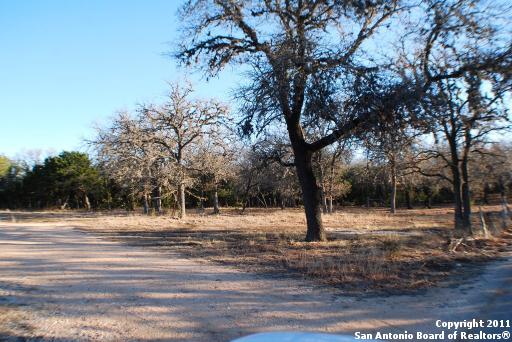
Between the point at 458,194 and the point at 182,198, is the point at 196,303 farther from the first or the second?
the point at 182,198

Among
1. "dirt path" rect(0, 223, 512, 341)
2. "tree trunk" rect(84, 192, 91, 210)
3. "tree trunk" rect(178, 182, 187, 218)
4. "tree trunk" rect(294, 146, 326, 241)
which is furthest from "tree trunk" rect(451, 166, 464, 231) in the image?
"tree trunk" rect(84, 192, 91, 210)

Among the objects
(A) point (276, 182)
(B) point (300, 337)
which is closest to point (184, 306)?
(B) point (300, 337)

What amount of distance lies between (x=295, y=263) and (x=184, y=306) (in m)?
4.57

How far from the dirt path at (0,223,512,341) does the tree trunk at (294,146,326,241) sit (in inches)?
233

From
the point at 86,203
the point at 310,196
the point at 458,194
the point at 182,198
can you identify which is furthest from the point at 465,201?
the point at 86,203

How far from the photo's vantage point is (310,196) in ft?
50.2

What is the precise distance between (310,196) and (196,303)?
9.22 meters

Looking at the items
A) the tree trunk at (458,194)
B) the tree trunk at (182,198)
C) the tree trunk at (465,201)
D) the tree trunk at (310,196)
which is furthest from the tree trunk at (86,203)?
the tree trunk at (465,201)

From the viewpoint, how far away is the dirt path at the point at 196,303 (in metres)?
5.57

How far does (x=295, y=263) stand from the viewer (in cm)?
1054

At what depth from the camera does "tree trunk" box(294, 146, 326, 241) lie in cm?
1510

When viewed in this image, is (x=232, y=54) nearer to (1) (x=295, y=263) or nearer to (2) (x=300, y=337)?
(1) (x=295, y=263)

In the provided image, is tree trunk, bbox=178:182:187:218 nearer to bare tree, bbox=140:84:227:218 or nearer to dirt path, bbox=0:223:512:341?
bare tree, bbox=140:84:227:218

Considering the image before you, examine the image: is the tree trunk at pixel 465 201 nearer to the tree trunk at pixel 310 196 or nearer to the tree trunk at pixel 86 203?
the tree trunk at pixel 310 196
